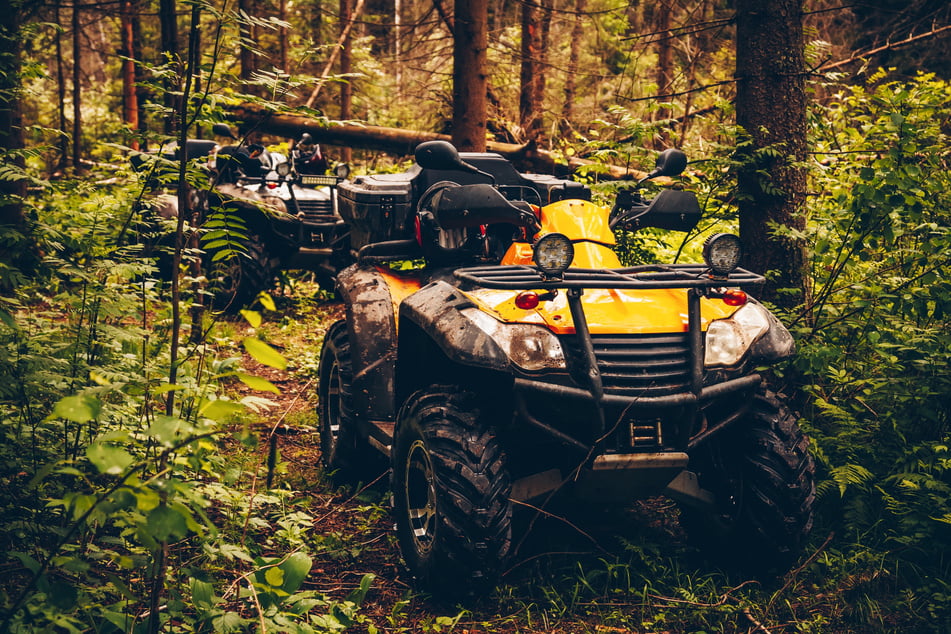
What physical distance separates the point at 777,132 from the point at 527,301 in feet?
9.70

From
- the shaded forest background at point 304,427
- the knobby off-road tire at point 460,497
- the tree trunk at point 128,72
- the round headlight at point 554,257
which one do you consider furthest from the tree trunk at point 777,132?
the tree trunk at point 128,72

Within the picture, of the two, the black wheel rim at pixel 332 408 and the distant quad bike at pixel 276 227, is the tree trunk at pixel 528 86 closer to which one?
the distant quad bike at pixel 276 227

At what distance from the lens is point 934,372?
4.48 m

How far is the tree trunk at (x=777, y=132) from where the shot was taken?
5387mm

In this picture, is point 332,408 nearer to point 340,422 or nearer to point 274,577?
point 340,422

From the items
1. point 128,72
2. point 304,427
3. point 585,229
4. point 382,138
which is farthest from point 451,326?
point 128,72

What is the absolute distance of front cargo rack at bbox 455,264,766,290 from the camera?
3.34 meters

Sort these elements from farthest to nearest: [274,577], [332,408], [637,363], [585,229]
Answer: [332,408] → [585,229] → [637,363] → [274,577]

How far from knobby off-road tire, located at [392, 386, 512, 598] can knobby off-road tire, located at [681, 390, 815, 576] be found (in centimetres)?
110

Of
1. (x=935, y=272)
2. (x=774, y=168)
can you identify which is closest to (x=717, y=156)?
(x=774, y=168)

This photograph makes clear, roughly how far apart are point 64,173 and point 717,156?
15.4 meters

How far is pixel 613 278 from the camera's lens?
3.58 meters

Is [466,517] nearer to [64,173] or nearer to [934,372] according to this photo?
[934,372]

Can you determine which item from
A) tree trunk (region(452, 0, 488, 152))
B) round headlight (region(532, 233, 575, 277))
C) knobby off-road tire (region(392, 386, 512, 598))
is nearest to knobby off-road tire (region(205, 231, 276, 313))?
tree trunk (region(452, 0, 488, 152))
